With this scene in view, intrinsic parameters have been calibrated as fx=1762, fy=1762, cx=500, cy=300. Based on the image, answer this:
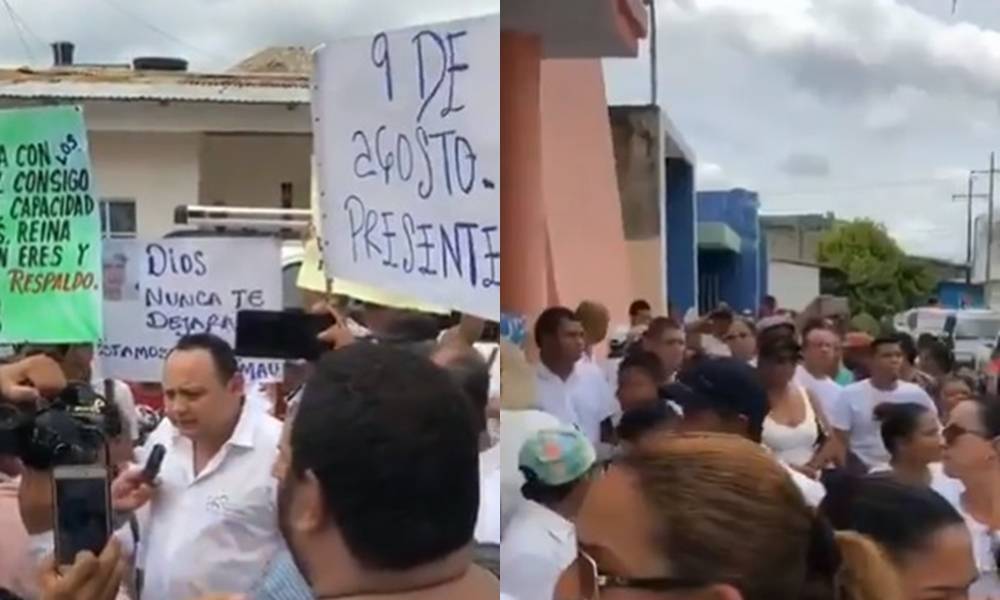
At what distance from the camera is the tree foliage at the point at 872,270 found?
146 inches

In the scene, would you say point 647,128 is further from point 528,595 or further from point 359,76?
point 528,595

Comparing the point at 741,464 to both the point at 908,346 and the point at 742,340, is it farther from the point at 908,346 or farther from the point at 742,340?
the point at 908,346

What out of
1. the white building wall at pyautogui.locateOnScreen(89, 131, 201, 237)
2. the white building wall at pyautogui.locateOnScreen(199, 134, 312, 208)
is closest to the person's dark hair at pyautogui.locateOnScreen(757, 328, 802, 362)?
the white building wall at pyautogui.locateOnScreen(199, 134, 312, 208)

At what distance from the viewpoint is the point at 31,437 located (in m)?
3.30

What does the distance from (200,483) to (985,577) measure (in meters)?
1.74

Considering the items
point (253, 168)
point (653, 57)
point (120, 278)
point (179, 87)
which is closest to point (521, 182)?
point (653, 57)

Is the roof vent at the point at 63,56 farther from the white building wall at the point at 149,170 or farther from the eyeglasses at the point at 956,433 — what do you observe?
the eyeglasses at the point at 956,433

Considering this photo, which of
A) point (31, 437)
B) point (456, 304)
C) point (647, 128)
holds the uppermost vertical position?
point (647, 128)

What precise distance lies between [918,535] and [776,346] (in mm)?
2470

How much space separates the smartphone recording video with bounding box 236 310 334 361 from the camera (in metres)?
5.33

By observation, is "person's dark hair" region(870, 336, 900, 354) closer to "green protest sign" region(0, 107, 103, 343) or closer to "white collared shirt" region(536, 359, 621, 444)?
"white collared shirt" region(536, 359, 621, 444)

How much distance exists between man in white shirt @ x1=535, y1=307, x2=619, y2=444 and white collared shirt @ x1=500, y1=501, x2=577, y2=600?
0.49m

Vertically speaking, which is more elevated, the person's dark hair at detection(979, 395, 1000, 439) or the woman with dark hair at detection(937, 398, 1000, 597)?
the person's dark hair at detection(979, 395, 1000, 439)

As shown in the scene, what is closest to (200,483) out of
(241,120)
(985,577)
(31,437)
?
(31,437)
